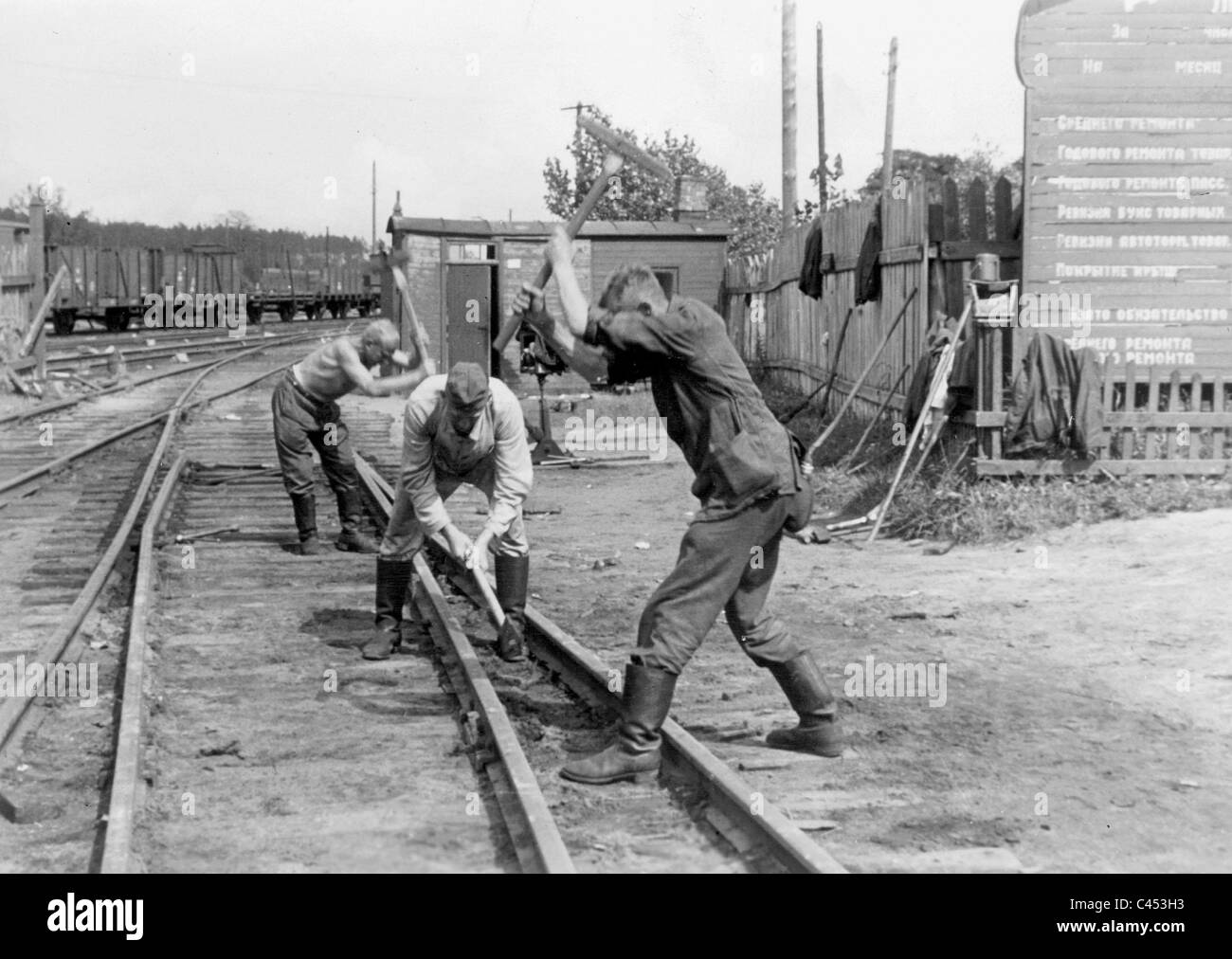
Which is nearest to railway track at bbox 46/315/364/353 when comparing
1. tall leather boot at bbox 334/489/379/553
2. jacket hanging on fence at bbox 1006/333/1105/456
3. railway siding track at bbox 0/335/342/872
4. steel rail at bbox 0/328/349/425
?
steel rail at bbox 0/328/349/425

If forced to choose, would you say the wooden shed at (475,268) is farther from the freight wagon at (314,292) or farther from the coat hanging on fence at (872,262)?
the freight wagon at (314,292)

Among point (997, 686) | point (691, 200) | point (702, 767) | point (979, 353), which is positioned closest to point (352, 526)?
point (979, 353)

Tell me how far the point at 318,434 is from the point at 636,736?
599 cm

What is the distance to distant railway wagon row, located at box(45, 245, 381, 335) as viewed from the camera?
144 feet

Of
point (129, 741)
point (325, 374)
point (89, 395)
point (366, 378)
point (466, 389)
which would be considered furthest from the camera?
point (89, 395)

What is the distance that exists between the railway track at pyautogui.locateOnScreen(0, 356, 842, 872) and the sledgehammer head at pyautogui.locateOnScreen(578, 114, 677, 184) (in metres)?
2.29

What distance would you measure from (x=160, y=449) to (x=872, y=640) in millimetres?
10687

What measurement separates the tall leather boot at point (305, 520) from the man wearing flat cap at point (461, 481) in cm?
291

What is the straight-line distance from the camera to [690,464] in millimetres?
5742

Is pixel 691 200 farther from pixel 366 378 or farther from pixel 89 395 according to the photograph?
pixel 366 378

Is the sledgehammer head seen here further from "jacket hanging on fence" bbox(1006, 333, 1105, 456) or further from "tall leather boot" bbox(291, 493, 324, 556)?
"jacket hanging on fence" bbox(1006, 333, 1105, 456)

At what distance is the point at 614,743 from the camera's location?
588 cm

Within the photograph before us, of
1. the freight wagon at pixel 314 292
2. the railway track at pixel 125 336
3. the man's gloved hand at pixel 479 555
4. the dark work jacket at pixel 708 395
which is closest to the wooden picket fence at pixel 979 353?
the man's gloved hand at pixel 479 555
